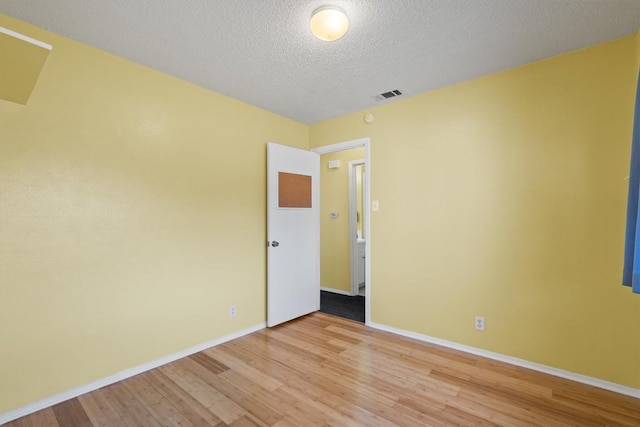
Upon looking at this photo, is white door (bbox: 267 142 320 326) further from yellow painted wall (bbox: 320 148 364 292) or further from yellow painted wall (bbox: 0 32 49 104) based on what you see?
yellow painted wall (bbox: 0 32 49 104)

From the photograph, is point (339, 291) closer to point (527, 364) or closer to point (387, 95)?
point (527, 364)

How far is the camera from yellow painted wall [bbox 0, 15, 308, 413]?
185 cm

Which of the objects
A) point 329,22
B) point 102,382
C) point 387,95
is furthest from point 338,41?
point 102,382

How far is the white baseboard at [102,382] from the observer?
1.82 metres

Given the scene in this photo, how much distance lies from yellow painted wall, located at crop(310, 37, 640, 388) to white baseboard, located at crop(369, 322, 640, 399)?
47 mm

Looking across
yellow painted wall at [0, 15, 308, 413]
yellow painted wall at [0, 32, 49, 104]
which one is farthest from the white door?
yellow painted wall at [0, 32, 49, 104]

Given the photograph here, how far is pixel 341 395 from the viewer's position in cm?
202

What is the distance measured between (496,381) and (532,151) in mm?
1819

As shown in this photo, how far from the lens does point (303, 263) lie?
360 cm

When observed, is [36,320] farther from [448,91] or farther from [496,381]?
[448,91]

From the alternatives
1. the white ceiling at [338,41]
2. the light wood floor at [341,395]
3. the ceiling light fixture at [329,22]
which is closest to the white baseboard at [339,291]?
the light wood floor at [341,395]

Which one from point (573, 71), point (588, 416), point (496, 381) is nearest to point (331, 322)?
point (496, 381)

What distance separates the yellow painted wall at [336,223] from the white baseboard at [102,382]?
6.90 ft

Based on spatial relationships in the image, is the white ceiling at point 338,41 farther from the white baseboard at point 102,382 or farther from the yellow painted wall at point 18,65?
the white baseboard at point 102,382
